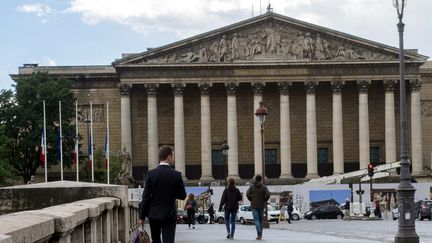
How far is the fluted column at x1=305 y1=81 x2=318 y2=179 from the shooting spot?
9969cm

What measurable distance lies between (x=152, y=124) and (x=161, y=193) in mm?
84945

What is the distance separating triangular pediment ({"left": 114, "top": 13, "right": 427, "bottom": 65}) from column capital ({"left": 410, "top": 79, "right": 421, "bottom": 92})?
10.3 ft

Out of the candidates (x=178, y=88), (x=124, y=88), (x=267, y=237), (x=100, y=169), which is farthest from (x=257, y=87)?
(x=267, y=237)

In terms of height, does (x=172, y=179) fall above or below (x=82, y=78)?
below

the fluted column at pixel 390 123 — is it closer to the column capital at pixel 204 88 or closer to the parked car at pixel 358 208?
the column capital at pixel 204 88

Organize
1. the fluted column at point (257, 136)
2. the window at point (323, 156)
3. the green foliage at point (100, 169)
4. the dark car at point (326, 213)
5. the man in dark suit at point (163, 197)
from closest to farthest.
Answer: the man in dark suit at point (163, 197)
the dark car at point (326, 213)
the green foliage at point (100, 169)
the fluted column at point (257, 136)
the window at point (323, 156)

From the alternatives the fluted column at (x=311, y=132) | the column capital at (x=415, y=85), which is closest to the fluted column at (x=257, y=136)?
the fluted column at (x=311, y=132)

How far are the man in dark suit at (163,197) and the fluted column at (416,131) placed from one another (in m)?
86.7

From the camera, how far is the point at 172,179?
1445cm

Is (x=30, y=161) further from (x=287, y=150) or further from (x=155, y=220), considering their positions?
(x=155, y=220)

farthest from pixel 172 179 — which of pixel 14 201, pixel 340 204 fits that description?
pixel 340 204

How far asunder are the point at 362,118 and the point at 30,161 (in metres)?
34.4

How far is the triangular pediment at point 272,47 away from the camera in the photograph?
9912 centimetres

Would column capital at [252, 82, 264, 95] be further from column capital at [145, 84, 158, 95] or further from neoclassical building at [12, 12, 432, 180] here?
column capital at [145, 84, 158, 95]
